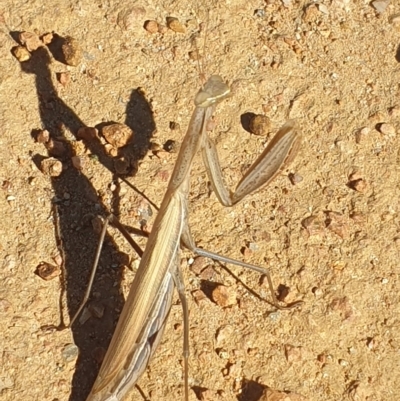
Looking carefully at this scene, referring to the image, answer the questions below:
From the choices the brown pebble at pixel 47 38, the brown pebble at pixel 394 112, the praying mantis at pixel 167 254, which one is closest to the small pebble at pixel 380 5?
the brown pebble at pixel 394 112

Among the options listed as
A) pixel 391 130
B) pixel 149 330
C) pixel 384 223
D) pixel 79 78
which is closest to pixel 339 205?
pixel 384 223

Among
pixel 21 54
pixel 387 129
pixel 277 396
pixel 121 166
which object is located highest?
pixel 21 54

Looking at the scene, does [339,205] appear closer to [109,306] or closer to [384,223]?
[384,223]

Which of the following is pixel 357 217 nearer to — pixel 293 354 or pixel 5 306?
pixel 293 354

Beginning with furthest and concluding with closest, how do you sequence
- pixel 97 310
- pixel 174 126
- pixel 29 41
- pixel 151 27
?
pixel 151 27, pixel 29 41, pixel 174 126, pixel 97 310

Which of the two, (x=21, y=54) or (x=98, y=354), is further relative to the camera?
(x=21, y=54)

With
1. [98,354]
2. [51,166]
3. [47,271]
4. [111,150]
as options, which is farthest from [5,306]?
[111,150]

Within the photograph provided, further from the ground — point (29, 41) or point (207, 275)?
point (29, 41)
